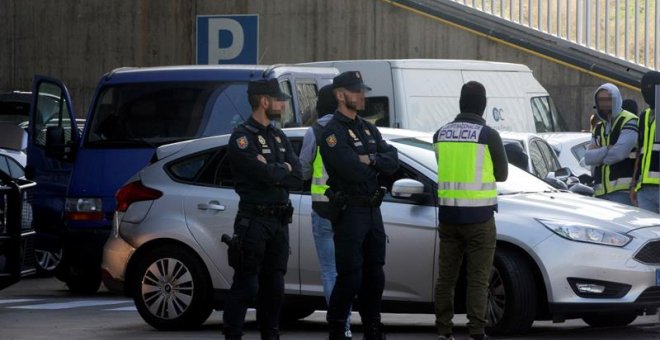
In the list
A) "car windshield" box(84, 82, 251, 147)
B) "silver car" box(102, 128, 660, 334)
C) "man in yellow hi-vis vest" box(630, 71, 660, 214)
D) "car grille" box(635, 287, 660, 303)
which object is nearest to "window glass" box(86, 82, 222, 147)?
"car windshield" box(84, 82, 251, 147)

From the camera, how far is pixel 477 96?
1083cm

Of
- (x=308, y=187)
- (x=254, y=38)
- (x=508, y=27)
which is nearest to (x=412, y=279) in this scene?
(x=308, y=187)

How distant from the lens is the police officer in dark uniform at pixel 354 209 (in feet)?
34.1

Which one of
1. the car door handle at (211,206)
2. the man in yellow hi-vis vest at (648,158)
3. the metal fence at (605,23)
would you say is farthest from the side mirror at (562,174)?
the metal fence at (605,23)

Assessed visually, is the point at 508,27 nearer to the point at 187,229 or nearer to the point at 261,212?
the point at 187,229

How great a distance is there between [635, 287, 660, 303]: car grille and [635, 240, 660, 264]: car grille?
195 millimetres

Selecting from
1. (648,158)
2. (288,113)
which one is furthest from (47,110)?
(648,158)

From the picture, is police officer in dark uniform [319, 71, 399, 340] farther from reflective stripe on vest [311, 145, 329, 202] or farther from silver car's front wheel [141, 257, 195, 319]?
silver car's front wheel [141, 257, 195, 319]

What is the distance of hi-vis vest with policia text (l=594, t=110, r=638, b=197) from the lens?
555 inches

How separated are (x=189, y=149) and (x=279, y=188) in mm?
2544

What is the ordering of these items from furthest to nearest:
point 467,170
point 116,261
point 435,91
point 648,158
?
point 435,91 < point 648,158 < point 116,261 < point 467,170

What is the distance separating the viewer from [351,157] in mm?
10461

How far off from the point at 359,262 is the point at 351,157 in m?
0.66

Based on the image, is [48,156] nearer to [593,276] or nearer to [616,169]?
[616,169]
